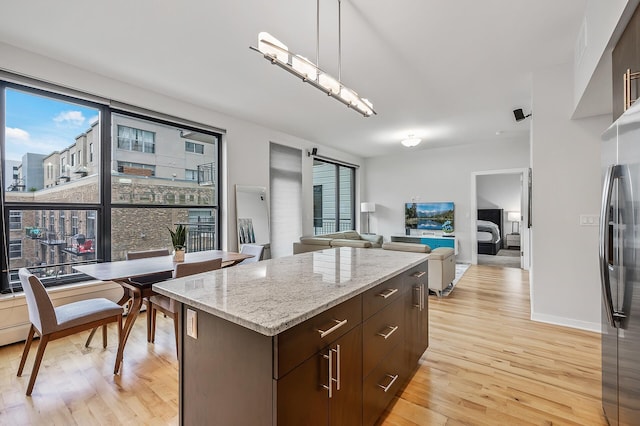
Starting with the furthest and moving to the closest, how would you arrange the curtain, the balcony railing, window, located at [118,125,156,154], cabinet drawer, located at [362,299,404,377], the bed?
the bed < the balcony railing < the curtain < window, located at [118,125,156,154] < cabinet drawer, located at [362,299,404,377]

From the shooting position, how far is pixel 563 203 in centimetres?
314

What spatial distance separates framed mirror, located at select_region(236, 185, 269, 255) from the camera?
484 centimetres

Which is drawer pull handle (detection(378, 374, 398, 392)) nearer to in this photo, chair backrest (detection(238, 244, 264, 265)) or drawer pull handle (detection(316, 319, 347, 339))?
drawer pull handle (detection(316, 319, 347, 339))

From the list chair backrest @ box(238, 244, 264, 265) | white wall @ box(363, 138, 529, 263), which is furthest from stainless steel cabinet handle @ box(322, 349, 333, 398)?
white wall @ box(363, 138, 529, 263)

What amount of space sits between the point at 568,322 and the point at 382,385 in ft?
8.89

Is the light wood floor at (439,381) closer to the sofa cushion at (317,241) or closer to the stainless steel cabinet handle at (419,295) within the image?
the stainless steel cabinet handle at (419,295)

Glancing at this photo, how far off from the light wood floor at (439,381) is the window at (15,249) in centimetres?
85

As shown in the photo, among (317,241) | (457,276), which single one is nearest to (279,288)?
(317,241)

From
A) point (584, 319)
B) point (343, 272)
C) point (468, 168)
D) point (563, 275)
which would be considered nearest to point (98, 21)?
point (343, 272)

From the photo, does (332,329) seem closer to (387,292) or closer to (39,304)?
(387,292)

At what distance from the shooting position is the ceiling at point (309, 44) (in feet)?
7.50

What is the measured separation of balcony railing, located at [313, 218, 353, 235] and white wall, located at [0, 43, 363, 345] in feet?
2.46

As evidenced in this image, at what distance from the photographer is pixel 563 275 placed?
3.15 m

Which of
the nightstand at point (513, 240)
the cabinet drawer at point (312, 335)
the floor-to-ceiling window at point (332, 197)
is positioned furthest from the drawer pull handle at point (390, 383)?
the nightstand at point (513, 240)
